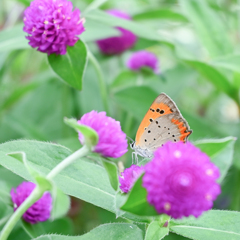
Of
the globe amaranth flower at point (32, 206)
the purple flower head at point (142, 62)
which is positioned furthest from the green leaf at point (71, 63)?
the purple flower head at point (142, 62)

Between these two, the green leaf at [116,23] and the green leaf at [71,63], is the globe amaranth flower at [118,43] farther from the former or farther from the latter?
the green leaf at [71,63]

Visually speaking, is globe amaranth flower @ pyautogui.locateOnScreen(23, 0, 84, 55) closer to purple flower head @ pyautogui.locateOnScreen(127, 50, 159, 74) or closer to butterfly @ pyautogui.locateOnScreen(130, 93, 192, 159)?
butterfly @ pyautogui.locateOnScreen(130, 93, 192, 159)

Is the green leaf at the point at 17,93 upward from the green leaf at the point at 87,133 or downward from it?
downward

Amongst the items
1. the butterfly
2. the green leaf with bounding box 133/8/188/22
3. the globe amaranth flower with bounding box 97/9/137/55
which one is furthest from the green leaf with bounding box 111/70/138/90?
the butterfly

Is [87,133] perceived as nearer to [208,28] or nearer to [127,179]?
[127,179]

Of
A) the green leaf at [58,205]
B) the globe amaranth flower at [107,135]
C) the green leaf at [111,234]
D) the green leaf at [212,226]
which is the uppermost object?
the globe amaranth flower at [107,135]

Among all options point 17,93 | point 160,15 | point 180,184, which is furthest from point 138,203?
point 160,15

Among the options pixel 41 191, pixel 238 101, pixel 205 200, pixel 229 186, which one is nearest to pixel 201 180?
pixel 205 200

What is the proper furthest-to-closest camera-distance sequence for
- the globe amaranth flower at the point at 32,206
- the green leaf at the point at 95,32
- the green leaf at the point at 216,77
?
the green leaf at the point at 216,77 < the green leaf at the point at 95,32 < the globe amaranth flower at the point at 32,206
